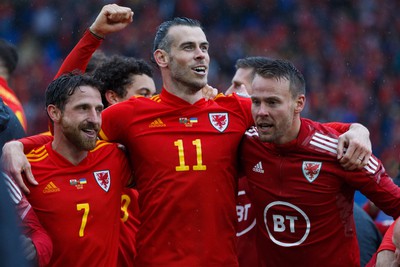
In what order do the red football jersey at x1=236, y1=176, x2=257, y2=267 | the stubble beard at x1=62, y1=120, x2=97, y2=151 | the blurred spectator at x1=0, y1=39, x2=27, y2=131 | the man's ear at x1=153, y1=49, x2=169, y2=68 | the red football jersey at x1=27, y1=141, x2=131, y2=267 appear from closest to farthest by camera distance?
the red football jersey at x1=27, y1=141, x2=131, y2=267
the stubble beard at x1=62, y1=120, x2=97, y2=151
the man's ear at x1=153, y1=49, x2=169, y2=68
the red football jersey at x1=236, y1=176, x2=257, y2=267
the blurred spectator at x1=0, y1=39, x2=27, y2=131

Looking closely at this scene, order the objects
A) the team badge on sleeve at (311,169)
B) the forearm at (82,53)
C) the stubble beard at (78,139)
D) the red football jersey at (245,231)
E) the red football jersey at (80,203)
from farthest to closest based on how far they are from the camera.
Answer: the red football jersey at (245,231), the forearm at (82,53), the team badge on sleeve at (311,169), the stubble beard at (78,139), the red football jersey at (80,203)

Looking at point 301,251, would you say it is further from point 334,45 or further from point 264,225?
point 334,45

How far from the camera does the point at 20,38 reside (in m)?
13.9

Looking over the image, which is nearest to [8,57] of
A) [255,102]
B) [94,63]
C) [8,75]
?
[8,75]

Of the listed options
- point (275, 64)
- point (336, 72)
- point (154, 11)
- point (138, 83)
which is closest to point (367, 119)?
point (336, 72)

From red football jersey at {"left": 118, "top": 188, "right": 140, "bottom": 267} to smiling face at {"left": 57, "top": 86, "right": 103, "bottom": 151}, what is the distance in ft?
2.32

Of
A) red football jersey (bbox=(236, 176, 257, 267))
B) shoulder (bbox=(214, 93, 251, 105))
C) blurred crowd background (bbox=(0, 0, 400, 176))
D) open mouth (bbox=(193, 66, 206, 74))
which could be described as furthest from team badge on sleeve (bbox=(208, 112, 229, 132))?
blurred crowd background (bbox=(0, 0, 400, 176))

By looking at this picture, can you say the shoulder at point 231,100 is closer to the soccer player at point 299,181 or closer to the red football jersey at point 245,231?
the soccer player at point 299,181

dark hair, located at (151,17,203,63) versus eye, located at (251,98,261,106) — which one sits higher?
dark hair, located at (151,17,203,63)

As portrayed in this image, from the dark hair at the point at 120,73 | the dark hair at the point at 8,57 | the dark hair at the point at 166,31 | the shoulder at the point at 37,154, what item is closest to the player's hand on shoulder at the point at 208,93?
the dark hair at the point at 166,31

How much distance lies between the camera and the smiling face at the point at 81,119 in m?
4.33

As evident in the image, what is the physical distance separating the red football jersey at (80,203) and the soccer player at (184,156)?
0.48 feet

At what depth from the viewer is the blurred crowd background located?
13.8 metres

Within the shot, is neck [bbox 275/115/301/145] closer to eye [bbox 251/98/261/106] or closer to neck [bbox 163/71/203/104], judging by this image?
eye [bbox 251/98/261/106]
